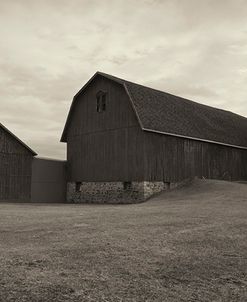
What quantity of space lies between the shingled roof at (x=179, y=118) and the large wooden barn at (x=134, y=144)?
0.07 meters

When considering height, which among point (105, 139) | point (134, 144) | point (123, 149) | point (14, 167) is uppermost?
point (105, 139)

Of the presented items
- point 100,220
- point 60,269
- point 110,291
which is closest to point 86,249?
point 60,269

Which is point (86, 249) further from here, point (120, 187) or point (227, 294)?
point (120, 187)

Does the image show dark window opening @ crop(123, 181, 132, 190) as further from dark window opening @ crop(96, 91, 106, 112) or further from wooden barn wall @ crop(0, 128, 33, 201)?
wooden barn wall @ crop(0, 128, 33, 201)

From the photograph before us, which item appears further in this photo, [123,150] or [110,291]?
[123,150]

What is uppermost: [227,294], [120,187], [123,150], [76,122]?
[76,122]

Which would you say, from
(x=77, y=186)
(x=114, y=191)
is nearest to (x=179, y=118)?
(x=114, y=191)

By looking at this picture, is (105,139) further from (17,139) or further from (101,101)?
(17,139)

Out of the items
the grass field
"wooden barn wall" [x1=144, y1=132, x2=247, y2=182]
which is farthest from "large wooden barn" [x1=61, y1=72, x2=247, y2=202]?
the grass field

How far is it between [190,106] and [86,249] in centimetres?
2775

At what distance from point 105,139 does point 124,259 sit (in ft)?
70.2

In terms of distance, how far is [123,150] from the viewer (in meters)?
28.2

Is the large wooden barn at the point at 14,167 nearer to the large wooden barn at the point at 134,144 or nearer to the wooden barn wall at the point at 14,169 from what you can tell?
the wooden barn wall at the point at 14,169

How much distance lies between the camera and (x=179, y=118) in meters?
30.9
